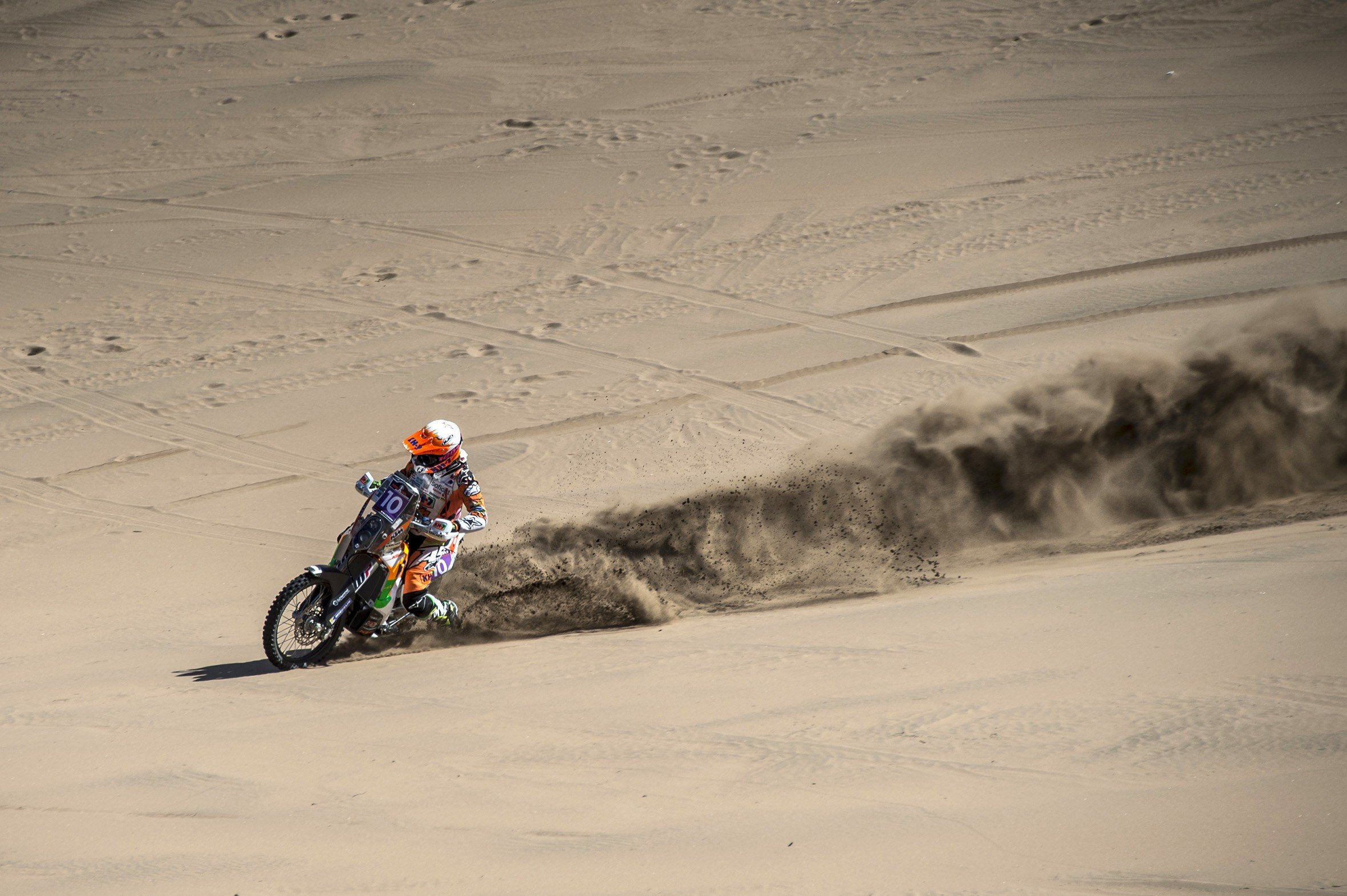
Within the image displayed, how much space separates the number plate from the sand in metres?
0.91

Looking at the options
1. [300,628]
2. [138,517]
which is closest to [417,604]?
[300,628]

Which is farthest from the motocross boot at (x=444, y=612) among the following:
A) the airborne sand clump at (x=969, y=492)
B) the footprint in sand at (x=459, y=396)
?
the footprint in sand at (x=459, y=396)

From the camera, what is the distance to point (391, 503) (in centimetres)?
671

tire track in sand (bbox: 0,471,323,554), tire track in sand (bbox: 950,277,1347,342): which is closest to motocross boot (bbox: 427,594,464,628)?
tire track in sand (bbox: 0,471,323,554)

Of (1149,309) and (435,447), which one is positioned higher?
(1149,309)

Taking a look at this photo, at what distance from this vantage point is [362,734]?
5.41 m

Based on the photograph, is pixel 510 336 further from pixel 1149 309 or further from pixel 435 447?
pixel 1149 309

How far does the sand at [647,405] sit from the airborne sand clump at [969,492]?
0.17 metres

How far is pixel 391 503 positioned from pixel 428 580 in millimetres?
610

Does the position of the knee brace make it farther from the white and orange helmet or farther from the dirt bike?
the white and orange helmet

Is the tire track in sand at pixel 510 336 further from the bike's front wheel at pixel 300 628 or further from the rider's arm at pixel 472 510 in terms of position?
the bike's front wheel at pixel 300 628

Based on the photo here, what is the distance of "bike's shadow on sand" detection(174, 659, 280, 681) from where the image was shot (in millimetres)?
6648

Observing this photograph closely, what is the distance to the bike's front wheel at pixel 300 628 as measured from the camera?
6543 mm

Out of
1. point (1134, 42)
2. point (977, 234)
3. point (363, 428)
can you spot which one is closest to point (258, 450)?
point (363, 428)
